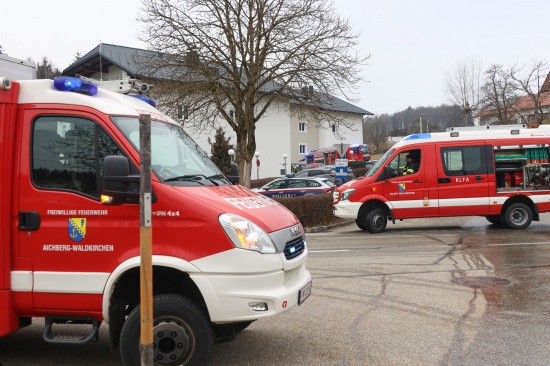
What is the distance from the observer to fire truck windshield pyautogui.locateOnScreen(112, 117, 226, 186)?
15.1ft

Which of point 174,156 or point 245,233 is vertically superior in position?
point 174,156

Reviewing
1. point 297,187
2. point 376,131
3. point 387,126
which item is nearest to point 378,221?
point 297,187

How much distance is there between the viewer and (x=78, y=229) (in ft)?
14.5

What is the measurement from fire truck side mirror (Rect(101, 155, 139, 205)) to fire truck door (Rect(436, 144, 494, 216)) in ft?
38.7

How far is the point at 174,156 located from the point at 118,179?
2.86ft

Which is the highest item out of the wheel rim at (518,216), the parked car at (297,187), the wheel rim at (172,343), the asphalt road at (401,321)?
the parked car at (297,187)

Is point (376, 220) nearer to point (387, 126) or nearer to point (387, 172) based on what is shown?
point (387, 172)

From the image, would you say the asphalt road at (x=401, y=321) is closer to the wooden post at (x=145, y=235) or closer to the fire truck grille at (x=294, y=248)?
the fire truck grille at (x=294, y=248)

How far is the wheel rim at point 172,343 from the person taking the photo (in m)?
4.27

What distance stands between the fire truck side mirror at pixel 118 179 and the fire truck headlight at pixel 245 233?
76 cm

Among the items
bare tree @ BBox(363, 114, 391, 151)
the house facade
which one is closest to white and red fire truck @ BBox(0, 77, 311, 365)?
the house facade

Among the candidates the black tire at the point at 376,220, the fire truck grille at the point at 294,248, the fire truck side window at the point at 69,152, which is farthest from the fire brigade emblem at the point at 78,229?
the black tire at the point at 376,220

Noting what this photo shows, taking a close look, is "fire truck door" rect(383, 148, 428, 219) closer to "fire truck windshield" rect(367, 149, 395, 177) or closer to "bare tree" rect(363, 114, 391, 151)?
"fire truck windshield" rect(367, 149, 395, 177)

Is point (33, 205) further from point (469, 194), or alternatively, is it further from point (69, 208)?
point (469, 194)
